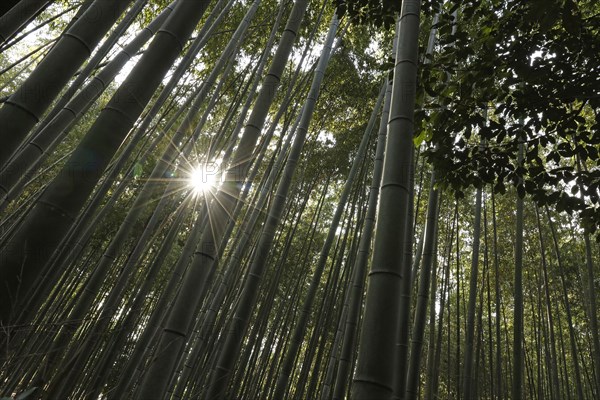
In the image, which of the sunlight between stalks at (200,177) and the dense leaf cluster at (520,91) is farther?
the sunlight between stalks at (200,177)

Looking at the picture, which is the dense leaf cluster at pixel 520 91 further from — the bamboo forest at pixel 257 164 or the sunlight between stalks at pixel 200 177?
the sunlight between stalks at pixel 200 177

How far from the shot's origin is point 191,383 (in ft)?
11.7

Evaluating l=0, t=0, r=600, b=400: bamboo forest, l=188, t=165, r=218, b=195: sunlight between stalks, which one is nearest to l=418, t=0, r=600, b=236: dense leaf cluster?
l=0, t=0, r=600, b=400: bamboo forest

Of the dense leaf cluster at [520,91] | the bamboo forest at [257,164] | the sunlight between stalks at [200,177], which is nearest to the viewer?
the bamboo forest at [257,164]

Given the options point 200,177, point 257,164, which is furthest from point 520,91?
point 200,177

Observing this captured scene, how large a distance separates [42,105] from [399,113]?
1.06m

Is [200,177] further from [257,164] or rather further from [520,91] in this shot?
[520,91]

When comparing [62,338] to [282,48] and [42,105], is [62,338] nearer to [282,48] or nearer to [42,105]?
[42,105]

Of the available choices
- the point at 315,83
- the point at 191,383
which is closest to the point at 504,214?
the point at 315,83

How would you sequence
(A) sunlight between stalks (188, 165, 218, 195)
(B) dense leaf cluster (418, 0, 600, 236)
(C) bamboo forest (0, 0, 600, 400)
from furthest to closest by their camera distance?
(A) sunlight between stalks (188, 165, 218, 195) → (B) dense leaf cluster (418, 0, 600, 236) → (C) bamboo forest (0, 0, 600, 400)

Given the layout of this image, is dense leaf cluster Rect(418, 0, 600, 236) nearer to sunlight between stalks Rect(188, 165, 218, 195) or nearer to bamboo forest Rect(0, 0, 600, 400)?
bamboo forest Rect(0, 0, 600, 400)

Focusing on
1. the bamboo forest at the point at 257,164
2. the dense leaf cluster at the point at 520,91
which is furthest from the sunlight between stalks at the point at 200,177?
the dense leaf cluster at the point at 520,91

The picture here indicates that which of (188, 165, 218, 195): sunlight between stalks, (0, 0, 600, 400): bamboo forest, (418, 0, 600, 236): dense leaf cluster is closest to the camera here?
(0, 0, 600, 400): bamboo forest

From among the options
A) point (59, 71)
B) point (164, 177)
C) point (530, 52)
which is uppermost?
point (530, 52)
